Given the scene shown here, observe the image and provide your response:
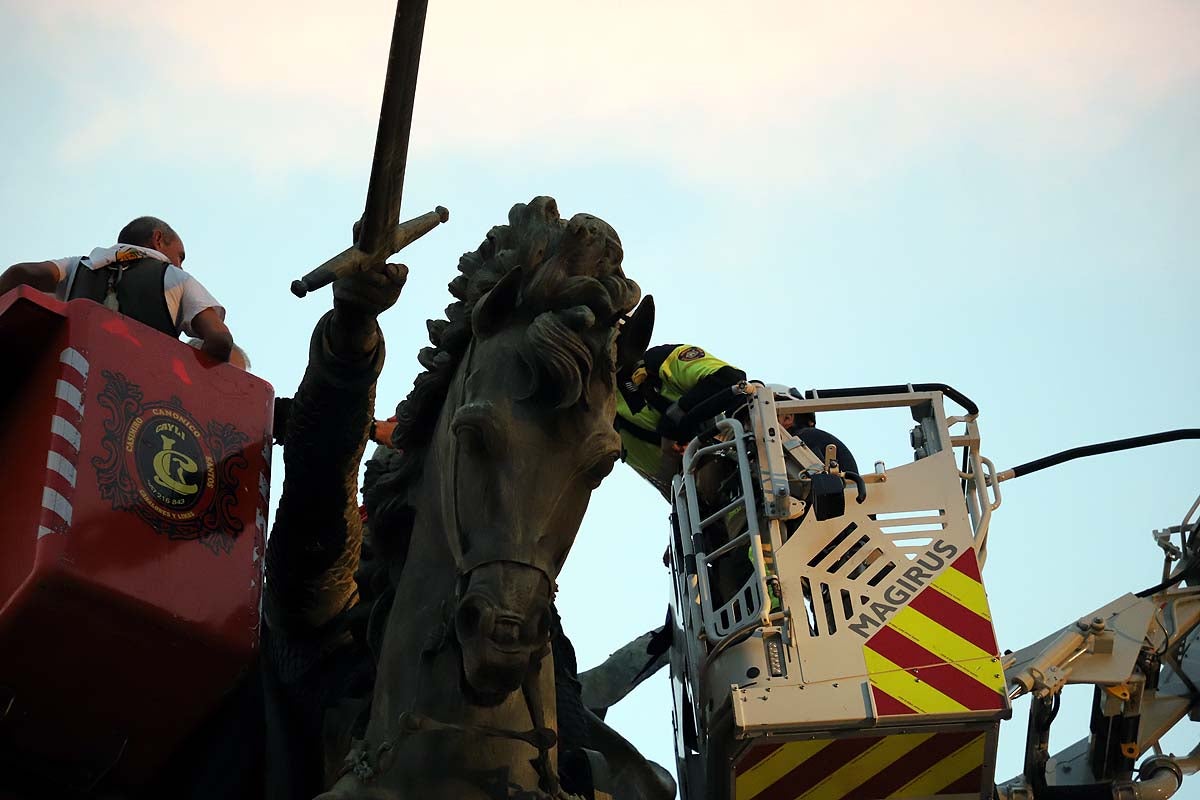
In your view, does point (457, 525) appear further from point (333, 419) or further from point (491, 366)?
point (333, 419)

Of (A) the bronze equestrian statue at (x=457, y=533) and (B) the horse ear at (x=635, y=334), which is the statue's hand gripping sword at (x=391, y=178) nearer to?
(A) the bronze equestrian statue at (x=457, y=533)

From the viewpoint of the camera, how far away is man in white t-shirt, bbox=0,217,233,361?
731 cm

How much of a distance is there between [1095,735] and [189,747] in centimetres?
597

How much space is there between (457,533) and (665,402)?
4667mm

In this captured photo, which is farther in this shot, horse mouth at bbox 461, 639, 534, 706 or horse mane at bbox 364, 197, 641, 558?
horse mane at bbox 364, 197, 641, 558

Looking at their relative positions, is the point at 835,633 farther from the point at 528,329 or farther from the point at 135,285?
the point at 135,285

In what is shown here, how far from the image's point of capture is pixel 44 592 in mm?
6094

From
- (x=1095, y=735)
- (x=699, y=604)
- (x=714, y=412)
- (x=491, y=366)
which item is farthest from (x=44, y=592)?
(x=1095, y=735)

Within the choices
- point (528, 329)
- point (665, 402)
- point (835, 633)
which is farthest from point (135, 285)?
point (665, 402)

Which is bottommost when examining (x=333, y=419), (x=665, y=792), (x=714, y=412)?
(x=665, y=792)

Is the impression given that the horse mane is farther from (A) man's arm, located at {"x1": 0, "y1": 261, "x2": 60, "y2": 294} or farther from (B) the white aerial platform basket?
(B) the white aerial platform basket

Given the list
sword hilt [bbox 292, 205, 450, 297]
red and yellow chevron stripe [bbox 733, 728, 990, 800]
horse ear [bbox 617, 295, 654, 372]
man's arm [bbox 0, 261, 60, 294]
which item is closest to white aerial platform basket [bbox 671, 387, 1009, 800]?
red and yellow chevron stripe [bbox 733, 728, 990, 800]

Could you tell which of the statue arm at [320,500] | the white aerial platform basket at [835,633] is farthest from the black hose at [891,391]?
the statue arm at [320,500]

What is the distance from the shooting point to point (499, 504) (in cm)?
579
